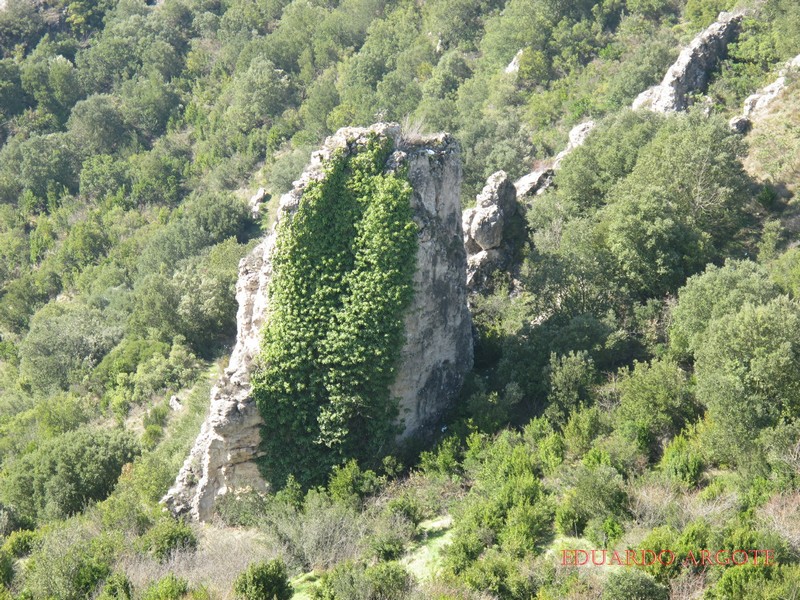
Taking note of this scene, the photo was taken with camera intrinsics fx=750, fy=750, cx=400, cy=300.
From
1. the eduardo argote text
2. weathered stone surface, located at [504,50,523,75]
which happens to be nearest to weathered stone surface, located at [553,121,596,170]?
weathered stone surface, located at [504,50,523,75]

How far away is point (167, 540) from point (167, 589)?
3813mm

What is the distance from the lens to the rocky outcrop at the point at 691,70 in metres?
39.9

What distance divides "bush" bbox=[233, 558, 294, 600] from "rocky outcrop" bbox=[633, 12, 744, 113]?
31.6 m

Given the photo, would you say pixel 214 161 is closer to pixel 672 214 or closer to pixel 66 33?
pixel 66 33

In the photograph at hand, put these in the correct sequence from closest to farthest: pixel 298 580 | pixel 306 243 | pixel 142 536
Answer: pixel 298 580 → pixel 142 536 → pixel 306 243

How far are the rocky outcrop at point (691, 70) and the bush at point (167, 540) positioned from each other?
103ft

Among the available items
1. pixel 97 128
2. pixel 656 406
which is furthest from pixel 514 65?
pixel 97 128

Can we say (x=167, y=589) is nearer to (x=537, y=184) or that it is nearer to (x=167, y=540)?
(x=167, y=540)

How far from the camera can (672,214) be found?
92.0ft

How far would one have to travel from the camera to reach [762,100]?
37.8 metres

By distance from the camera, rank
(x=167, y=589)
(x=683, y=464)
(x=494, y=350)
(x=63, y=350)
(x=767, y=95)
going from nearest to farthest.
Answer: (x=167, y=589)
(x=683, y=464)
(x=494, y=350)
(x=767, y=95)
(x=63, y=350)

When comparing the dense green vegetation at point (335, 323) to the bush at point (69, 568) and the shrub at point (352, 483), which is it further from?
the bush at point (69, 568)

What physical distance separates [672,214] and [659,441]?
1064 cm

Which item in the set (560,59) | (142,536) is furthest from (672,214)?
(560,59)
